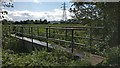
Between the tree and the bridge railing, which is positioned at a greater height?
the tree

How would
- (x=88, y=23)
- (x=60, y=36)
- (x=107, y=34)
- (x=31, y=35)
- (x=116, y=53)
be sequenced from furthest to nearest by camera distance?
(x=31, y=35)
(x=60, y=36)
(x=88, y=23)
(x=107, y=34)
(x=116, y=53)

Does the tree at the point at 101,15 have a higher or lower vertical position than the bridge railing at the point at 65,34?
higher

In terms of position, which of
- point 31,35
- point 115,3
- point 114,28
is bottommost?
point 31,35

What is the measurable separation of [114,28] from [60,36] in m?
3.13

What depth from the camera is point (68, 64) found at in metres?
3.45

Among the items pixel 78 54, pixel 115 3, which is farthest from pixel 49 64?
pixel 115 3

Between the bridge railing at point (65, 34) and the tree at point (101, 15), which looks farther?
the bridge railing at point (65, 34)

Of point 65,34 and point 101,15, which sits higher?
point 101,15

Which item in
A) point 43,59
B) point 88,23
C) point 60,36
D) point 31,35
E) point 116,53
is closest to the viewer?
point 116,53

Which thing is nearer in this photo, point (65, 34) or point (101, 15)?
point (101, 15)

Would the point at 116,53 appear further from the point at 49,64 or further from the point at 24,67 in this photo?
the point at 24,67

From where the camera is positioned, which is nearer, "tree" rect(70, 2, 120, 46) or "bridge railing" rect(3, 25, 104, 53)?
"tree" rect(70, 2, 120, 46)

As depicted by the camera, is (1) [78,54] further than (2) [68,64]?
Yes

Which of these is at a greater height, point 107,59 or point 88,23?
point 88,23
